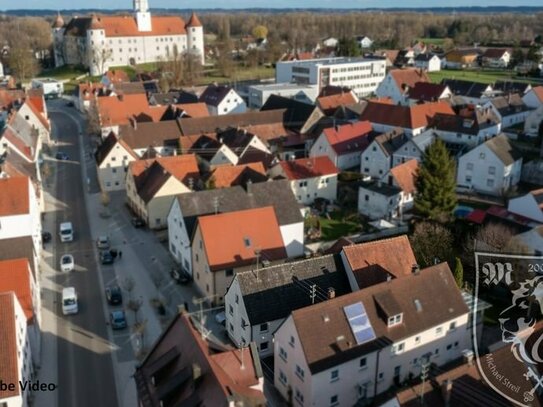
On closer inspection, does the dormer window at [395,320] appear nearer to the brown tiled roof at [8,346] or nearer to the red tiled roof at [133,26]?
the brown tiled roof at [8,346]

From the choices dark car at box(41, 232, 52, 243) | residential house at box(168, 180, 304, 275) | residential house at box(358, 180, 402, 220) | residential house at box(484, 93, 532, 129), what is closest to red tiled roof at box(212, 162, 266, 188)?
residential house at box(168, 180, 304, 275)

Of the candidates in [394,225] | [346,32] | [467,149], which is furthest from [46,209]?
[346,32]

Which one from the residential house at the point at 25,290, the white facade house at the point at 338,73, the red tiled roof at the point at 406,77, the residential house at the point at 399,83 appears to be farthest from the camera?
the white facade house at the point at 338,73

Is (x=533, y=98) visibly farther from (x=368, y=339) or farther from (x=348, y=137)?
(x=368, y=339)

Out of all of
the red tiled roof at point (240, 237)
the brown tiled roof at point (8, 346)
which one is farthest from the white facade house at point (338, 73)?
the brown tiled roof at point (8, 346)

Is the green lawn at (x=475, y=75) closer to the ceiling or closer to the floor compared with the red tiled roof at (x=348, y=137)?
closer to the floor
